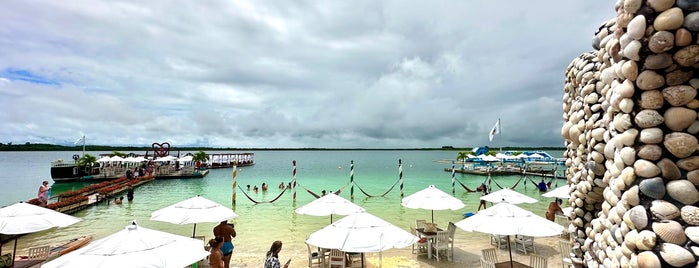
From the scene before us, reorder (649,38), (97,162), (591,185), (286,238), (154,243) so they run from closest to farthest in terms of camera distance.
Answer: (649,38) < (154,243) < (591,185) < (286,238) < (97,162)

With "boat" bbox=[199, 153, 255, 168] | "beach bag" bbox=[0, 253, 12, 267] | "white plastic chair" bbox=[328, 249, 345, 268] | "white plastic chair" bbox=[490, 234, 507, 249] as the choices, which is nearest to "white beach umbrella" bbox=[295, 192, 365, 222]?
"white plastic chair" bbox=[328, 249, 345, 268]

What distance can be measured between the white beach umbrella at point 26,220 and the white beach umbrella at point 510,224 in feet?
34.6

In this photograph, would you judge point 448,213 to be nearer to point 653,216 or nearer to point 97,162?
point 653,216

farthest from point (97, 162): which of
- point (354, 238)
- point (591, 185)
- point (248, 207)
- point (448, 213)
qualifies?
point (591, 185)

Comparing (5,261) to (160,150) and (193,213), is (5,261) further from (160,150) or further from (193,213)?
(160,150)

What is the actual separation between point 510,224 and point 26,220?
11651 millimetres

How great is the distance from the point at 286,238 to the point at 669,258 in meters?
12.2

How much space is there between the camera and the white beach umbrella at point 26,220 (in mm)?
8008

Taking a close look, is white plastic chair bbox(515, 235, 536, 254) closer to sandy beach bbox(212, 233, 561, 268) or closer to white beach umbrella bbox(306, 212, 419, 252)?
sandy beach bbox(212, 233, 561, 268)

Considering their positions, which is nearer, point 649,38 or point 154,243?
point 649,38

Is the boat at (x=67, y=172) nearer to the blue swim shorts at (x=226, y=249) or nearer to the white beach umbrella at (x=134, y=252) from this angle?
the blue swim shorts at (x=226, y=249)

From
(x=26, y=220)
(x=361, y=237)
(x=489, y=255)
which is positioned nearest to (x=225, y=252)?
(x=361, y=237)

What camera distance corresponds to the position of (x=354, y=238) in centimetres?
679

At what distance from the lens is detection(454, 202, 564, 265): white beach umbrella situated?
720 centimetres
